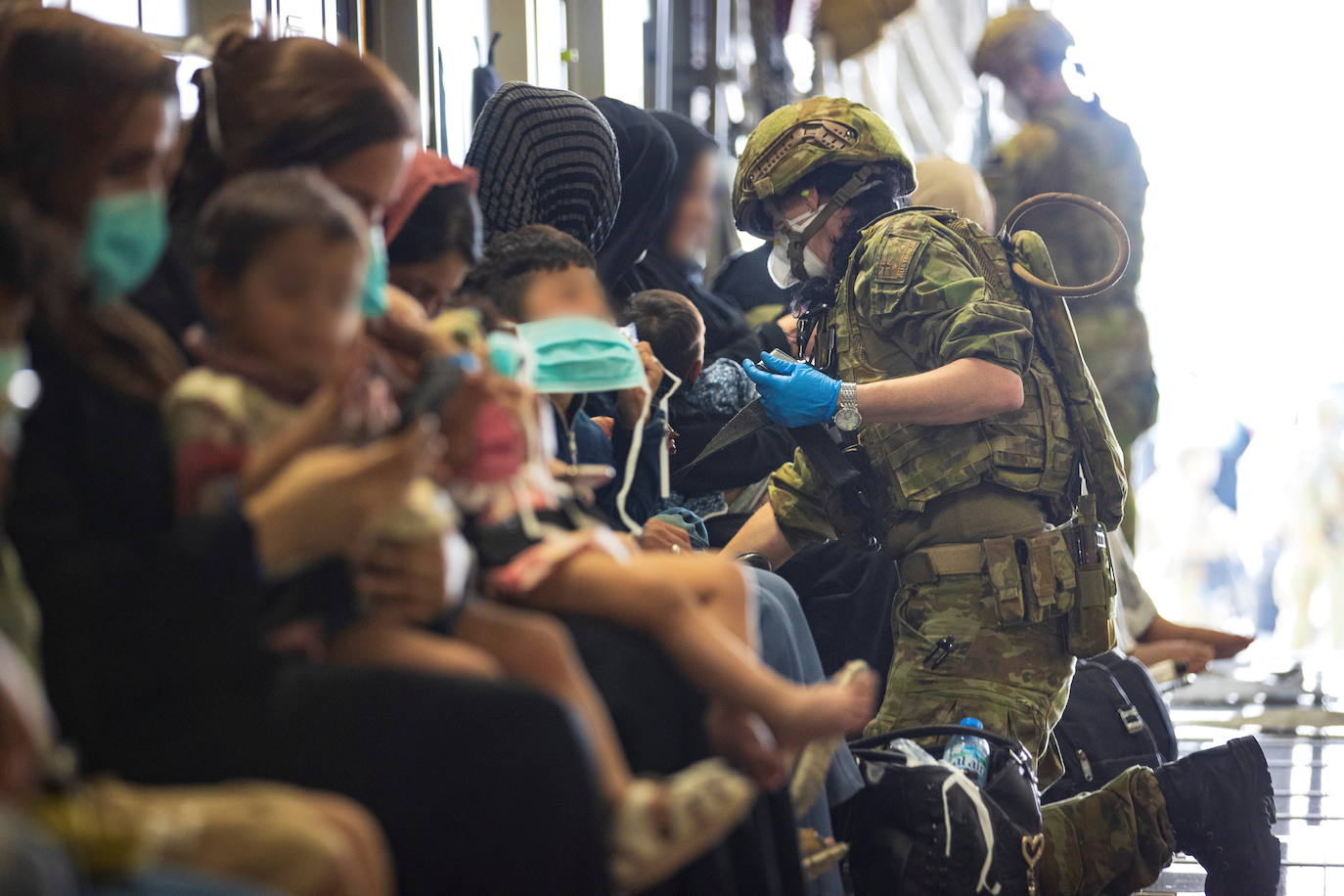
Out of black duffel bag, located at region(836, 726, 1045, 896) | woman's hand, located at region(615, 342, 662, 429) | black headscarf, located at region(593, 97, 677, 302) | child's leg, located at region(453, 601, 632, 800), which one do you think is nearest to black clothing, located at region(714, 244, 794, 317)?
black headscarf, located at region(593, 97, 677, 302)

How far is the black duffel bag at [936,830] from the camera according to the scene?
3.00 metres

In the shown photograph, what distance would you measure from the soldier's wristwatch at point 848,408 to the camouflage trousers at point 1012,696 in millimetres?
364

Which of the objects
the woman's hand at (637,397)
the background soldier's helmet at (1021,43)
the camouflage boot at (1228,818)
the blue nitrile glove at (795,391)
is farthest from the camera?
the background soldier's helmet at (1021,43)

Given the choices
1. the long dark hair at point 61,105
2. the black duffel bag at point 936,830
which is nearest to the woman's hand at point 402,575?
the long dark hair at point 61,105

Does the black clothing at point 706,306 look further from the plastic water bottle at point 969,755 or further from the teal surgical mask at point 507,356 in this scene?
the teal surgical mask at point 507,356

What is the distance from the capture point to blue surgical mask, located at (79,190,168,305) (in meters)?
1.74

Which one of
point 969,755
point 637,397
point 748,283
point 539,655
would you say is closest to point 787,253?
point 637,397

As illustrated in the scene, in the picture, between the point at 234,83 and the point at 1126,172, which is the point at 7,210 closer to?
the point at 234,83

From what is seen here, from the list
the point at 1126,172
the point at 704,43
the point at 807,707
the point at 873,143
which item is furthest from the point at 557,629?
the point at 704,43

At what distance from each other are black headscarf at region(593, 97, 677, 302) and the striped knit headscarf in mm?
420

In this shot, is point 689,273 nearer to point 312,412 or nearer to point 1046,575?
point 1046,575

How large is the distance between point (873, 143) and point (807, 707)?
174cm

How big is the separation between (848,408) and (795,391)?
11 centimetres

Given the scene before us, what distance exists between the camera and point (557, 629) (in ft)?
5.97
